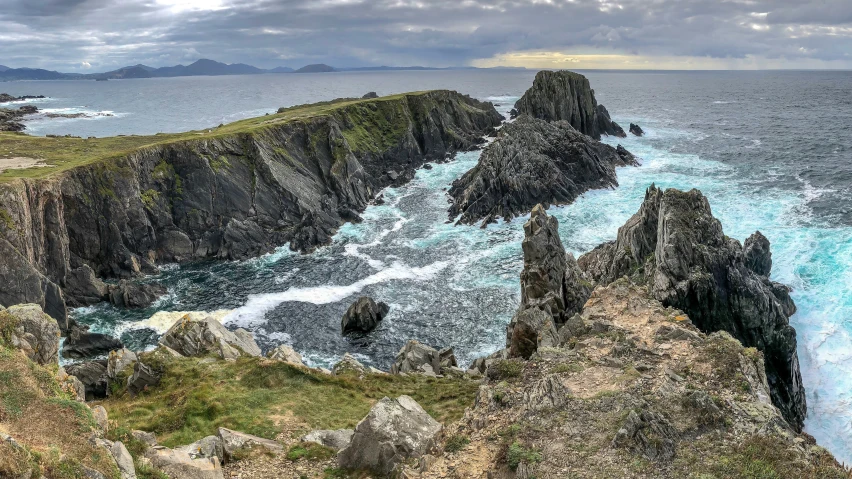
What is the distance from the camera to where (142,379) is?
97.9ft

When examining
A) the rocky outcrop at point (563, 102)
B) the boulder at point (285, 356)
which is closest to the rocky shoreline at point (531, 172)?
the rocky outcrop at point (563, 102)

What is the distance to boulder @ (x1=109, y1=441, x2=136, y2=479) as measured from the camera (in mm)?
14781

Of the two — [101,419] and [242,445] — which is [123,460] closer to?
[101,419]

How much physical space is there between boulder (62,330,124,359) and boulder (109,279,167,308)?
7.39m

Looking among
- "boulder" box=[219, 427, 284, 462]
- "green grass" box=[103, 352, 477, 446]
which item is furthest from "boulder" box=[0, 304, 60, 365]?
"boulder" box=[219, 427, 284, 462]

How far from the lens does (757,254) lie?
45125 mm

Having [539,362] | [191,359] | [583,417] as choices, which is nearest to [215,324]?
[191,359]

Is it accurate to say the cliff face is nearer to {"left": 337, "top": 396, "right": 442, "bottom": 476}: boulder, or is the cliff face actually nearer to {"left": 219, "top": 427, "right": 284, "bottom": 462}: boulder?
{"left": 219, "top": 427, "right": 284, "bottom": 462}: boulder

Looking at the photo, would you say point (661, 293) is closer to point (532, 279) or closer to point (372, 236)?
point (532, 279)

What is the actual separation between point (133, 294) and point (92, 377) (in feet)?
64.5

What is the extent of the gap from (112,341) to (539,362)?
125ft

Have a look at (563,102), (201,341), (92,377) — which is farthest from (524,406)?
(563,102)

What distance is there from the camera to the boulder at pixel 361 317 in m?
47.2

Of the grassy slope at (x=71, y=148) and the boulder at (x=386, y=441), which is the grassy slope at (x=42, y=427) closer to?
the boulder at (x=386, y=441)
